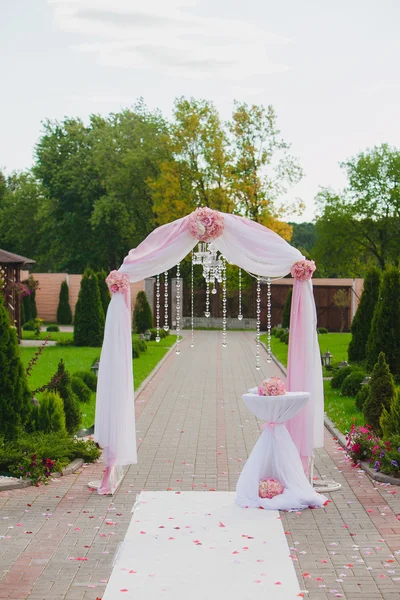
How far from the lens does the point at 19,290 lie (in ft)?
79.5

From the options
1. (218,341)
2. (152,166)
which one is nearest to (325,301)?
(218,341)

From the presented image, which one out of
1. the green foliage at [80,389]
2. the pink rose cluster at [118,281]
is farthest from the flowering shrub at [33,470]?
the green foliage at [80,389]

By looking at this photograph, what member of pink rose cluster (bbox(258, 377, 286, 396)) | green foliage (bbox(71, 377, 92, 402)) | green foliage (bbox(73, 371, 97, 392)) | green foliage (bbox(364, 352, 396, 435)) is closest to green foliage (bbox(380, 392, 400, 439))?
green foliage (bbox(364, 352, 396, 435))

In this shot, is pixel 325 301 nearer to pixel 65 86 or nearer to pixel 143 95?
pixel 143 95

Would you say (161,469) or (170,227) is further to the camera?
(161,469)

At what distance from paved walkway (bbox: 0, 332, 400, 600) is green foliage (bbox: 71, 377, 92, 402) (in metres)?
1.65

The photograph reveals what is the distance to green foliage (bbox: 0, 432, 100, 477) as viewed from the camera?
29.9 feet

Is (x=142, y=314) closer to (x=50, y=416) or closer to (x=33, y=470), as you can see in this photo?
(x=50, y=416)

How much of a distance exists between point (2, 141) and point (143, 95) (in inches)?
506

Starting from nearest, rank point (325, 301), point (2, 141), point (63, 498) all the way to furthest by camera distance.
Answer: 1. point (63, 498)
2. point (2, 141)
3. point (325, 301)

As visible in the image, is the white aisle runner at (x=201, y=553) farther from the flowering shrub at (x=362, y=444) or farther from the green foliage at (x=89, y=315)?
the green foliage at (x=89, y=315)

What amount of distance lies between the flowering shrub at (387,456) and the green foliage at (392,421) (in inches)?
10.2

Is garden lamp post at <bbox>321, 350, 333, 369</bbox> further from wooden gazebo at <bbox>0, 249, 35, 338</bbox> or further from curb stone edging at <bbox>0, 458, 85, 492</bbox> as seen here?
curb stone edging at <bbox>0, 458, 85, 492</bbox>

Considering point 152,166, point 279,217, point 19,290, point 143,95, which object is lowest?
point 19,290
